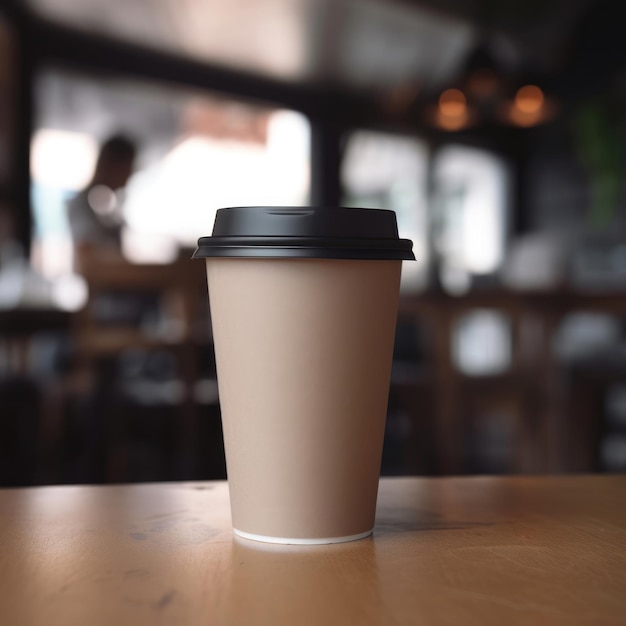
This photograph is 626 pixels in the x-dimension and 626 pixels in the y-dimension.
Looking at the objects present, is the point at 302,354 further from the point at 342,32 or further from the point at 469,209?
the point at 469,209

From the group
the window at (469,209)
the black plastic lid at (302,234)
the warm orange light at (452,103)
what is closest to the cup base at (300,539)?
the black plastic lid at (302,234)

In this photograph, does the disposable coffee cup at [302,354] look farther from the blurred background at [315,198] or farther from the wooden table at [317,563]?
the blurred background at [315,198]

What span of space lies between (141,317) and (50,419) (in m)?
0.67

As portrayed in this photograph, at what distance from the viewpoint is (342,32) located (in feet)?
24.3

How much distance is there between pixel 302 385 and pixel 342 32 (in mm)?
7253

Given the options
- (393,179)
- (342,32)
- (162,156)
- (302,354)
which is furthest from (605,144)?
(302,354)

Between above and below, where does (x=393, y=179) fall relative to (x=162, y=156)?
below

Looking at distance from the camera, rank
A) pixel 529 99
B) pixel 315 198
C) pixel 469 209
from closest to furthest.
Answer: pixel 529 99 → pixel 315 198 → pixel 469 209

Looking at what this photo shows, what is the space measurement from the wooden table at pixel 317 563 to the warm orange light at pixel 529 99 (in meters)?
4.45

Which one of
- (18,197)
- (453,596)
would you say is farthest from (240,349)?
(18,197)

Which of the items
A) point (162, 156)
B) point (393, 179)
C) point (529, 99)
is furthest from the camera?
point (393, 179)

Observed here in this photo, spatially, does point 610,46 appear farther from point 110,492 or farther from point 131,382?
point 110,492

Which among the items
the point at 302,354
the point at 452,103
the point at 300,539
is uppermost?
the point at 452,103

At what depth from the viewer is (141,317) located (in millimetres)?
4160
